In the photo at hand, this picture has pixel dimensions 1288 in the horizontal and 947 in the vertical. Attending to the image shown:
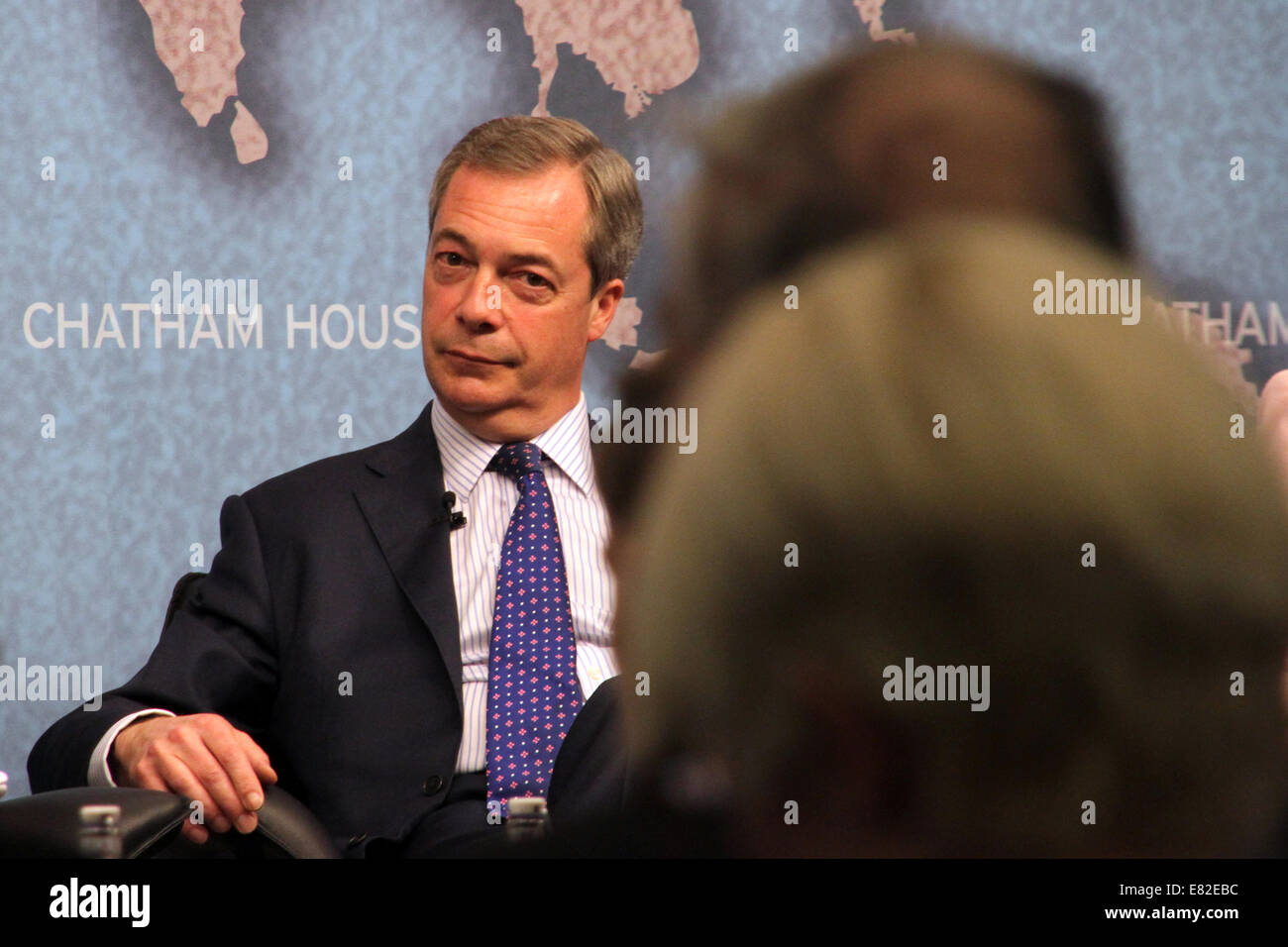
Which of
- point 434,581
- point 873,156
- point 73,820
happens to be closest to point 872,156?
point 873,156

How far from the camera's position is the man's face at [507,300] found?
220 centimetres

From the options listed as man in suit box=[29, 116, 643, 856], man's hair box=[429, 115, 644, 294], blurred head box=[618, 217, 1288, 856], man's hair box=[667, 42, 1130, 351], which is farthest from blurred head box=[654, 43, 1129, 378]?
man's hair box=[429, 115, 644, 294]

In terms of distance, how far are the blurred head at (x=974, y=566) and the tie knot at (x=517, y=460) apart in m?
1.81

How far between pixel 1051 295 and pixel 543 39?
9.06 feet

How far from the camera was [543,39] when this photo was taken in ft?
9.94

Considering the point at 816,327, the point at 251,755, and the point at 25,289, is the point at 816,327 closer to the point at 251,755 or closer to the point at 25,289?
the point at 251,755

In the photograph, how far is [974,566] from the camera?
406 millimetres

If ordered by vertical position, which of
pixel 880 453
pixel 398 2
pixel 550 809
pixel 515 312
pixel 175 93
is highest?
pixel 398 2

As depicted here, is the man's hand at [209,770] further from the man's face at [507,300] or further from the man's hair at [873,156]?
the man's hair at [873,156]

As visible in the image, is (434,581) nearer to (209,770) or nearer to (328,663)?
(328,663)

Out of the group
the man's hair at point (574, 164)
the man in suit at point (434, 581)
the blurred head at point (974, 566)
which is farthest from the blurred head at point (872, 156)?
the man's hair at point (574, 164)

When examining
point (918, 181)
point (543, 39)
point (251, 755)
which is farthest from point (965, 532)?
point (543, 39)

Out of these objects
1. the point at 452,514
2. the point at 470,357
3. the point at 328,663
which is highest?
the point at 470,357

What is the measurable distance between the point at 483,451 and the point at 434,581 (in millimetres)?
264
